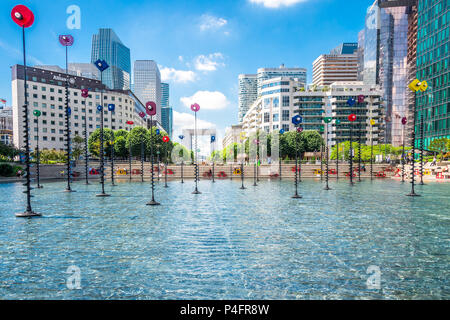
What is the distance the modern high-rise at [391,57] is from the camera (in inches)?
5231

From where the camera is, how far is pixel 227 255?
8109 millimetres

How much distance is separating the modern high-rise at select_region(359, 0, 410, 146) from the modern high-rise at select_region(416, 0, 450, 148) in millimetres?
54347

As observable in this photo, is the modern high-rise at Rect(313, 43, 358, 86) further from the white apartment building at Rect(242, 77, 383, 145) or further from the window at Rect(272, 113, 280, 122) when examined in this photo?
the window at Rect(272, 113, 280, 122)

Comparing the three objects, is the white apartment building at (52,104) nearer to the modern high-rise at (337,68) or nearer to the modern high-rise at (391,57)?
the modern high-rise at (391,57)

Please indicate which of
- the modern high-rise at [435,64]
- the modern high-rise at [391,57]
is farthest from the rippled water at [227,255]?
the modern high-rise at [391,57]

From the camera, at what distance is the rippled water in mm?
5898

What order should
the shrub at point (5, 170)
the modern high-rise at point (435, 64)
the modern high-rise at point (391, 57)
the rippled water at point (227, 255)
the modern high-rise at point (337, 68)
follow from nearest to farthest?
the rippled water at point (227, 255)
the shrub at point (5, 170)
the modern high-rise at point (435, 64)
the modern high-rise at point (391, 57)
the modern high-rise at point (337, 68)

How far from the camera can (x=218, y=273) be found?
6754mm

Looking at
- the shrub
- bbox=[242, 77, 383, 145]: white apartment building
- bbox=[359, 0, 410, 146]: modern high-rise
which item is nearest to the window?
bbox=[242, 77, 383, 145]: white apartment building

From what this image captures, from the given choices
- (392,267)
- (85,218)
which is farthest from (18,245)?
(392,267)

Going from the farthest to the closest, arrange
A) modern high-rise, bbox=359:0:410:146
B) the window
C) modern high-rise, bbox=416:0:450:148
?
modern high-rise, bbox=359:0:410:146 < the window < modern high-rise, bbox=416:0:450:148

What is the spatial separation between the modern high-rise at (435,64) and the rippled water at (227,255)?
228ft

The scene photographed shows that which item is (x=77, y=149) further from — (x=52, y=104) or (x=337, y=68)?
(x=337, y=68)

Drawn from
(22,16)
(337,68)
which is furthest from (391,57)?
(22,16)
